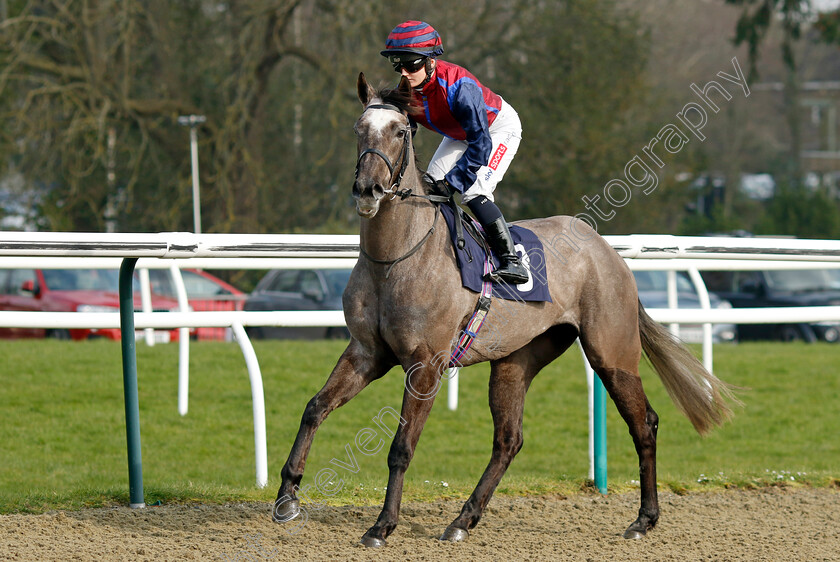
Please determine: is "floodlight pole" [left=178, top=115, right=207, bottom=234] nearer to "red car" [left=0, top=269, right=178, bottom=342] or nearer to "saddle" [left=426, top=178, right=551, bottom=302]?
"red car" [left=0, top=269, right=178, bottom=342]

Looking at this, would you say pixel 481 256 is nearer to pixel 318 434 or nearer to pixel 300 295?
pixel 318 434

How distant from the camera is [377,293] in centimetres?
386

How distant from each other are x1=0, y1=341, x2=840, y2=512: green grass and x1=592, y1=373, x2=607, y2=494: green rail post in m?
0.14

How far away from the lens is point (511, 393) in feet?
14.9

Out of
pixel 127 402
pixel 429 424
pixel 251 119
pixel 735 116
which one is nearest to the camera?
pixel 127 402

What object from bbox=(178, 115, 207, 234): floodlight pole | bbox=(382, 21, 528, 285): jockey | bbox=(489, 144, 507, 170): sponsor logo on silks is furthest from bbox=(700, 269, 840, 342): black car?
bbox=(382, 21, 528, 285): jockey

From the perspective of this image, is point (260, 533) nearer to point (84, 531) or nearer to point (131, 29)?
point (84, 531)

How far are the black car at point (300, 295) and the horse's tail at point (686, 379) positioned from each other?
9.53 metres

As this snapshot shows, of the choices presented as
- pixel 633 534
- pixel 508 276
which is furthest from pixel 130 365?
pixel 633 534

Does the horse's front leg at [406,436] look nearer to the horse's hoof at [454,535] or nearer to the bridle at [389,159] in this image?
Answer: the horse's hoof at [454,535]

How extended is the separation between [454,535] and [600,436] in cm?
126

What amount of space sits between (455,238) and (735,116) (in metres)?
39.5

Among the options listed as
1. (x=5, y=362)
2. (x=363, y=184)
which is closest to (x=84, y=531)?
(x=363, y=184)

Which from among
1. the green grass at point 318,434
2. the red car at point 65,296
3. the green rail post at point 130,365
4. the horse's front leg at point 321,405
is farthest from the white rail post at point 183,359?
the red car at point 65,296
